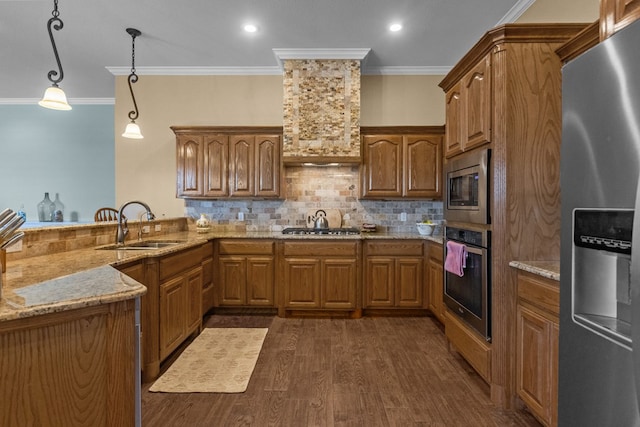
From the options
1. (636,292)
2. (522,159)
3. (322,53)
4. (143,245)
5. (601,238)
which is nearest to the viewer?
(636,292)

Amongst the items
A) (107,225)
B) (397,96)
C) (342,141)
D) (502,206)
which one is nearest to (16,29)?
(107,225)

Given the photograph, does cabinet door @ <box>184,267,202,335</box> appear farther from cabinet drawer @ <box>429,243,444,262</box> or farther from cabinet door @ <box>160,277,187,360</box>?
cabinet drawer @ <box>429,243,444,262</box>

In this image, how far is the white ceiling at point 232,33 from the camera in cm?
307

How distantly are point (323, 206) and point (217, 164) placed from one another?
4.75 feet

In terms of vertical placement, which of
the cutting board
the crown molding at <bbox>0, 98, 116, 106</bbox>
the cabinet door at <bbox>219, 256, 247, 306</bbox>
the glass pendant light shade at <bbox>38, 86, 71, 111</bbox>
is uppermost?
the crown molding at <bbox>0, 98, 116, 106</bbox>

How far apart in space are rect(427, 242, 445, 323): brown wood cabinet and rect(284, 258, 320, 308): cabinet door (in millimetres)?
1225

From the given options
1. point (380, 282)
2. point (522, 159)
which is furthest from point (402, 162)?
point (522, 159)

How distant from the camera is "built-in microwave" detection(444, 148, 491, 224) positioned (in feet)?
6.89

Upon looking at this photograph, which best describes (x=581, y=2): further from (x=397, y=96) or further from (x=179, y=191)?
(x=179, y=191)

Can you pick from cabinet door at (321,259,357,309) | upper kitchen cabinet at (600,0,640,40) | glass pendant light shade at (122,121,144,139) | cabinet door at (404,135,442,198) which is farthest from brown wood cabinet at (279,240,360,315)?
upper kitchen cabinet at (600,0,640,40)

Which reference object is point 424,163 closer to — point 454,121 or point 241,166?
point 454,121

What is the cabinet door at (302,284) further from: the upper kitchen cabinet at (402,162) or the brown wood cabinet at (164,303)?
the upper kitchen cabinet at (402,162)

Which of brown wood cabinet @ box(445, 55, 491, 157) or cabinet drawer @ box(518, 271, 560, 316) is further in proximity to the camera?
brown wood cabinet @ box(445, 55, 491, 157)

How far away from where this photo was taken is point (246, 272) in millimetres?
3713
